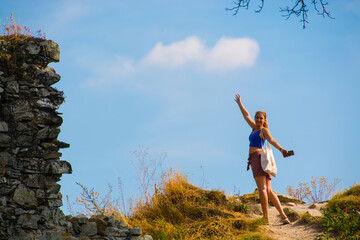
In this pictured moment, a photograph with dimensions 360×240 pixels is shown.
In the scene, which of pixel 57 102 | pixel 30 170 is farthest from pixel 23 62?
pixel 30 170

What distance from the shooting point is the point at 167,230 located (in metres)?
8.84

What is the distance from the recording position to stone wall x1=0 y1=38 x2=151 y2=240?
6262 mm

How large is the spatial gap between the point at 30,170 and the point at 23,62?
1.74 metres

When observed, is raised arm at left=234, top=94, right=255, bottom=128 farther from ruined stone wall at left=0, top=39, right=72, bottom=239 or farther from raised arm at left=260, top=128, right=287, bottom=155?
ruined stone wall at left=0, top=39, right=72, bottom=239

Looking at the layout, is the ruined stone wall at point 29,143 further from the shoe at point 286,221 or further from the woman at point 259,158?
the shoe at point 286,221

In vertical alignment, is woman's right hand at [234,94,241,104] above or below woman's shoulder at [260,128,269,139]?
above

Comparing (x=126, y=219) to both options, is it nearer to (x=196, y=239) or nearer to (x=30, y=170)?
(x=196, y=239)

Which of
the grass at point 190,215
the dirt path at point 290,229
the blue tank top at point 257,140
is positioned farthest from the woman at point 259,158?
the grass at point 190,215

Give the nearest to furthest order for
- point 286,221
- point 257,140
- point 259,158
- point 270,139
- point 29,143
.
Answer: point 29,143
point 270,139
point 259,158
point 257,140
point 286,221

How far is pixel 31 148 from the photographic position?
6.53m

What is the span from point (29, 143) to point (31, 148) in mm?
85

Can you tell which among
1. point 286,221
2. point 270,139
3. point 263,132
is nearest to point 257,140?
point 263,132

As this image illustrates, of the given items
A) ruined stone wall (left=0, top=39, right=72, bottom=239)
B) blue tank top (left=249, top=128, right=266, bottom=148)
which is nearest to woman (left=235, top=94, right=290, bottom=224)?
blue tank top (left=249, top=128, right=266, bottom=148)

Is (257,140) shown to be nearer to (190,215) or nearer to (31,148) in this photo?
(190,215)
